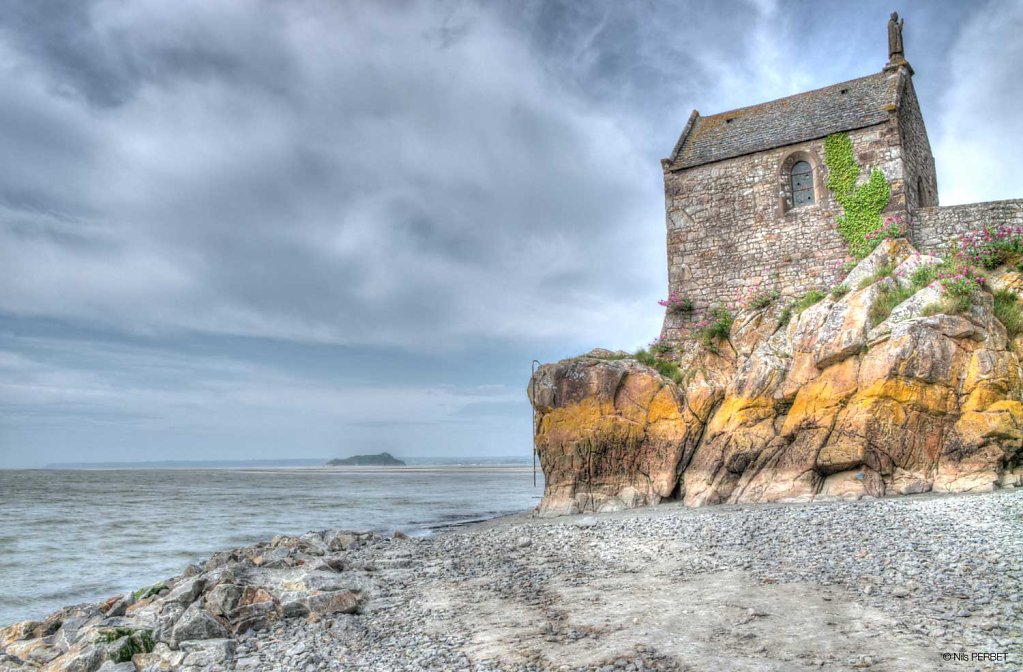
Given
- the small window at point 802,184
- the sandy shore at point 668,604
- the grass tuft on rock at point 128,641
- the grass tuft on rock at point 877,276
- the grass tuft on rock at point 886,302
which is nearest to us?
the sandy shore at point 668,604

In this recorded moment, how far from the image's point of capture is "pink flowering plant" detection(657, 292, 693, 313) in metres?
22.5

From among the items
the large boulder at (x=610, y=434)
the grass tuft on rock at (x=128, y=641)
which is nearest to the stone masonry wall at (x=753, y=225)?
the large boulder at (x=610, y=434)

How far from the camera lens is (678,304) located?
22.5 m

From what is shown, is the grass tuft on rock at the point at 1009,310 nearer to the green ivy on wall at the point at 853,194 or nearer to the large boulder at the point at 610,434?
the green ivy on wall at the point at 853,194

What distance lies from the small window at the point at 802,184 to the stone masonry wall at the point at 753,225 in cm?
28

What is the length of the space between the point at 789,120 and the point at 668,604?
19284 millimetres

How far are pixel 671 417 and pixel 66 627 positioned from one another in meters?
14.5

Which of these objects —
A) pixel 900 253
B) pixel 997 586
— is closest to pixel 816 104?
pixel 900 253

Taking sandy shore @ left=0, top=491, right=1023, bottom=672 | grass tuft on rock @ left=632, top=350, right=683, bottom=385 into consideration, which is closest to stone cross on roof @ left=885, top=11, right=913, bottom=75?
grass tuft on rock @ left=632, top=350, right=683, bottom=385

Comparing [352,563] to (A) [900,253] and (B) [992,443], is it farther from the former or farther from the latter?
(A) [900,253]

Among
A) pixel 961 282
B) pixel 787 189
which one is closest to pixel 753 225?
pixel 787 189

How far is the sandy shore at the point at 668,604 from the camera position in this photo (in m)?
6.68

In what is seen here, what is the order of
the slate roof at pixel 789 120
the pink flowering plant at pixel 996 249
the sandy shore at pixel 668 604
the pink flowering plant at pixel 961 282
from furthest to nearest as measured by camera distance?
the slate roof at pixel 789 120, the pink flowering plant at pixel 996 249, the pink flowering plant at pixel 961 282, the sandy shore at pixel 668 604

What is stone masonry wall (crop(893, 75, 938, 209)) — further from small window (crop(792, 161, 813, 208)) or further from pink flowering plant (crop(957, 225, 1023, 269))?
pink flowering plant (crop(957, 225, 1023, 269))
